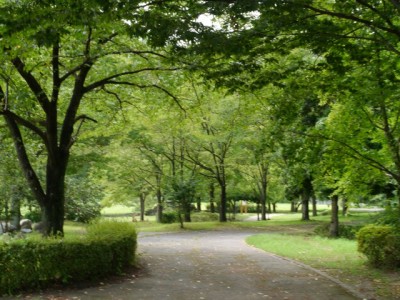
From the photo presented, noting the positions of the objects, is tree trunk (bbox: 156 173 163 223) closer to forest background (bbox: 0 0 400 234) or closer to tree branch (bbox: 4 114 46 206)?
forest background (bbox: 0 0 400 234)

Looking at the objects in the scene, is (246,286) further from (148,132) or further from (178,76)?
(148,132)

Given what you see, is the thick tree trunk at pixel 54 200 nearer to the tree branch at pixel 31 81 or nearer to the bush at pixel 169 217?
the tree branch at pixel 31 81

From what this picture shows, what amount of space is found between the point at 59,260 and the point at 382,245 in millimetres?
7224

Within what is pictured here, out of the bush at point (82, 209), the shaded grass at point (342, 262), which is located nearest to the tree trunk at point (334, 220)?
the shaded grass at point (342, 262)

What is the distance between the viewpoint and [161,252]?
14344mm

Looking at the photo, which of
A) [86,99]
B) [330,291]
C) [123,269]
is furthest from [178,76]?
[330,291]

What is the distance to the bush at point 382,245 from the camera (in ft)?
31.5

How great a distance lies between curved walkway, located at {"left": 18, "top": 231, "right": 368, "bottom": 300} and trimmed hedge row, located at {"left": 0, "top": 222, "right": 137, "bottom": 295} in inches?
17.9

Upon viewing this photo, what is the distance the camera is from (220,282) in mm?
9117

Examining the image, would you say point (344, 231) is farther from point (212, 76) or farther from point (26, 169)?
point (26, 169)

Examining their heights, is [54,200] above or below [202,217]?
above

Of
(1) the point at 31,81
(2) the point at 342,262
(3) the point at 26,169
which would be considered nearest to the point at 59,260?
(3) the point at 26,169

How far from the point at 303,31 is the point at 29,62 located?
6.75 m

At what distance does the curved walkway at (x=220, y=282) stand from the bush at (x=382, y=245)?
143 cm
